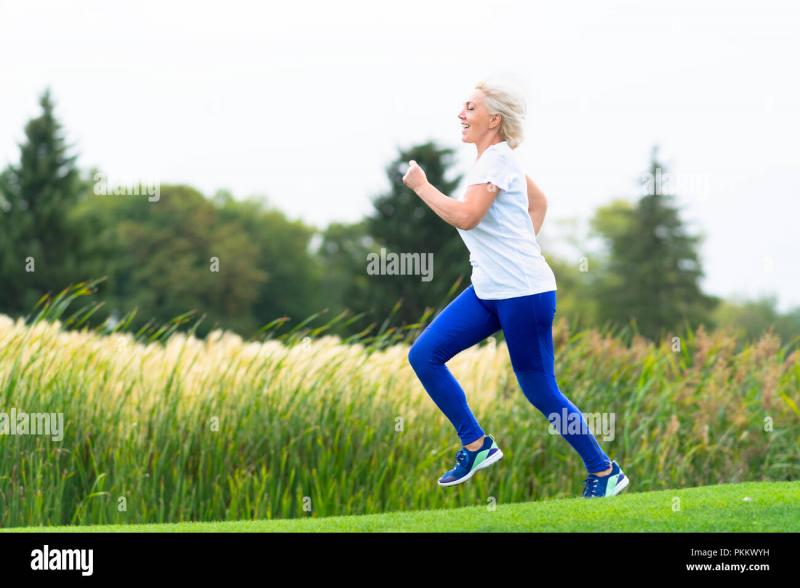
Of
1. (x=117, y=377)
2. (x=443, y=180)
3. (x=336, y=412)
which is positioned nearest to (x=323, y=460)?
(x=336, y=412)

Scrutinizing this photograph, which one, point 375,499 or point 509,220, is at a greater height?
point 509,220

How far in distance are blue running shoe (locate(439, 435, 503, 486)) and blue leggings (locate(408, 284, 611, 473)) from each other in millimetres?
239

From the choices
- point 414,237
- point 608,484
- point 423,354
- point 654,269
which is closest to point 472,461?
point 423,354

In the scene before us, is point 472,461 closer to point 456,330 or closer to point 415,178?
point 456,330

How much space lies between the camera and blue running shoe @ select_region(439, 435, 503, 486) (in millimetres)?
5969

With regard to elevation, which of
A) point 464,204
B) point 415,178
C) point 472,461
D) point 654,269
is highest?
point 654,269

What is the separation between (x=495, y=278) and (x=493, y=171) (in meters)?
0.57

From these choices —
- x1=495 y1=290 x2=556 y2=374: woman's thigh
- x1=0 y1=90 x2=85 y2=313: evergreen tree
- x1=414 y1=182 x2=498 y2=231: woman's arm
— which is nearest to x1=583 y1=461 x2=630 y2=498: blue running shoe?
x1=495 y1=290 x2=556 y2=374: woman's thigh

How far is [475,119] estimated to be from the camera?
19.2ft

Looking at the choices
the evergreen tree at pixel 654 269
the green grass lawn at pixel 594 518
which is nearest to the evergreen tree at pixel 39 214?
the evergreen tree at pixel 654 269
